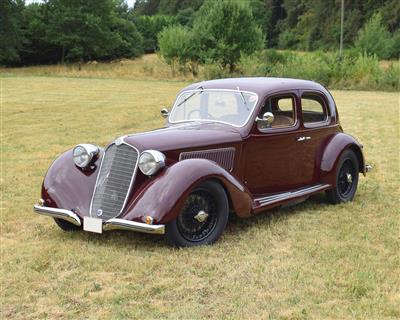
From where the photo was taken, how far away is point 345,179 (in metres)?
7.29

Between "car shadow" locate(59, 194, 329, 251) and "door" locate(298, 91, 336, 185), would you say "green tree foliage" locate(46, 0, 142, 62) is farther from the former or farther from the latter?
"car shadow" locate(59, 194, 329, 251)

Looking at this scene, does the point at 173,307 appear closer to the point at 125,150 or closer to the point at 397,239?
the point at 125,150

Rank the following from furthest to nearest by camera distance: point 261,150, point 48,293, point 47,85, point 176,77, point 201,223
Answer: point 176,77 < point 47,85 < point 261,150 < point 201,223 < point 48,293

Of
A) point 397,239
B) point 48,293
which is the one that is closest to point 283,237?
point 397,239

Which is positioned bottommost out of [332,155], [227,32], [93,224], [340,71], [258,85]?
[340,71]

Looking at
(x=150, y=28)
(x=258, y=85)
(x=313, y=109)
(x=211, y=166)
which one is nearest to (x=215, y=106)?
(x=258, y=85)

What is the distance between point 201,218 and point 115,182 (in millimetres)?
901

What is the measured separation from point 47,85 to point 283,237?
2577 centimetres

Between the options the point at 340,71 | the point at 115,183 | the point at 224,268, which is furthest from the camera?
the point at 340,71

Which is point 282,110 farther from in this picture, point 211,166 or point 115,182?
point 115,182

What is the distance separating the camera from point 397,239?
5.57 m

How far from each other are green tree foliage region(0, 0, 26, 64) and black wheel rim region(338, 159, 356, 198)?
50632 mm

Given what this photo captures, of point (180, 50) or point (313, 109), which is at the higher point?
point (313, 109)

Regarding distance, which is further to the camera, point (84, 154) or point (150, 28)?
point (150, 28)
